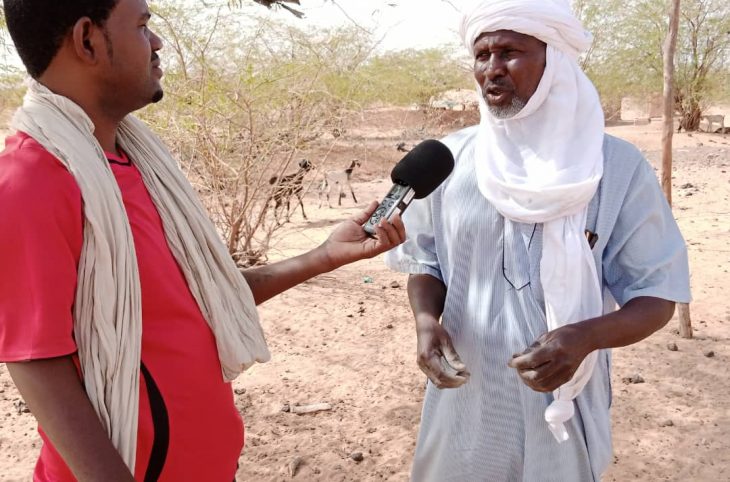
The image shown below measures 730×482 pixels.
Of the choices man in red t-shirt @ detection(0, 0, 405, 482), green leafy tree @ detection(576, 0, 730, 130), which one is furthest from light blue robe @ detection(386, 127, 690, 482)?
green leafy tree @ detection(576, 0, 730, 130)

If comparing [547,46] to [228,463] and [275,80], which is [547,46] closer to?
[228,463]

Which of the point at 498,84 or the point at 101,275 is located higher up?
the point at 498,84

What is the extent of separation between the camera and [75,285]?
1.05 metres

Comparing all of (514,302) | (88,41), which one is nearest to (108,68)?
(88,41)

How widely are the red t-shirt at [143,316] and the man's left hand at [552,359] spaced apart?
25.6 inches

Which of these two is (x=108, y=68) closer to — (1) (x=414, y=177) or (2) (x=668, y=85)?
(1) (x=414, y=177)

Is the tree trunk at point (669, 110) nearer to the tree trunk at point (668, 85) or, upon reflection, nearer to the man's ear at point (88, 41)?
the tree trunk at point (668, 85)

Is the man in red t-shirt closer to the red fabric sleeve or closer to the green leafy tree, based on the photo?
the red fabric sleeve

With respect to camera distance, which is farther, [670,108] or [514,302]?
[670,108]

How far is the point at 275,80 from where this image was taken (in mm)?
6461

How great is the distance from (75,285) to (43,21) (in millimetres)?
433

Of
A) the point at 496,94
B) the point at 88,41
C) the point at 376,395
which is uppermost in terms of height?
the point at 88,41

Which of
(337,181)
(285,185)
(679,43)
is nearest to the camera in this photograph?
(285,185)

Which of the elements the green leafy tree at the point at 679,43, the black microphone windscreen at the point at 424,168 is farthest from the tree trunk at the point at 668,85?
the green leafy tree at the point at 679,43
